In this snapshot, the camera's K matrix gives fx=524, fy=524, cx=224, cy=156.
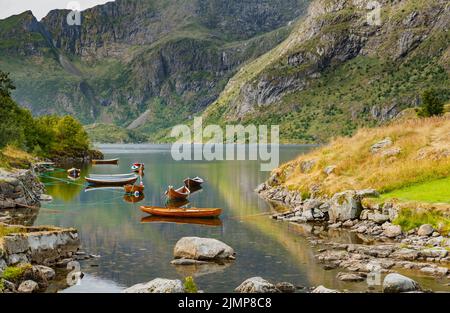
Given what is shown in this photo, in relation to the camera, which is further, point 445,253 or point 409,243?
point 409,243

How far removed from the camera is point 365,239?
134ft

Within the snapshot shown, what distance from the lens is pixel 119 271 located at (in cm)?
3319

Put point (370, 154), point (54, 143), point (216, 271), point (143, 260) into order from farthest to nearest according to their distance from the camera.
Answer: point (54, 143)
point (370, 154)
point (143, 260)
point (216, 271)

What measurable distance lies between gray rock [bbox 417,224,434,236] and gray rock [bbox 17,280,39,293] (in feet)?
85.8

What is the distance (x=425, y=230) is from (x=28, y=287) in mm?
26808

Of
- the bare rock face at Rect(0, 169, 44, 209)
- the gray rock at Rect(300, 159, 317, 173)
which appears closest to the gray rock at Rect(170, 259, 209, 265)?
the bare rock face at Rect(0, 169, 44, 209)

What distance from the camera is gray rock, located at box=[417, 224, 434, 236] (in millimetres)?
37406

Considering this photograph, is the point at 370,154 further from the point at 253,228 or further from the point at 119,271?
the point at 119,271

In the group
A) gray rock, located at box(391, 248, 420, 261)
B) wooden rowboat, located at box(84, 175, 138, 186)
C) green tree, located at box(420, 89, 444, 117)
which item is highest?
green tree, located at box(420, 89, 444, 117)

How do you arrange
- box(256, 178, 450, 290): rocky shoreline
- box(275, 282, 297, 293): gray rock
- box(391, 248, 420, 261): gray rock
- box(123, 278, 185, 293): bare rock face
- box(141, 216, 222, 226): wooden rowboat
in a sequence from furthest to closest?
box(141, 216, 222, 226): wooden rowboat < box(391, 248, 420, 261): gray rock < box(256, 178, 450, 290): rocky shoreline < box(275, 282, 297, 293): gray rock < box(123, 278, 185, 293): bare rock face

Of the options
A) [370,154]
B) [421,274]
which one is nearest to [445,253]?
[421,274]

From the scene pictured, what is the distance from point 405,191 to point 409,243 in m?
10.3

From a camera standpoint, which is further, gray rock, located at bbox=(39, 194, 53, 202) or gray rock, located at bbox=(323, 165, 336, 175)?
gray rock, located at bbox=(39, 194, 53, 202)

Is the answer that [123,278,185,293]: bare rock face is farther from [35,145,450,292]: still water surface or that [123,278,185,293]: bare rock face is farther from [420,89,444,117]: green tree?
[420,89,444,117]: green tree
